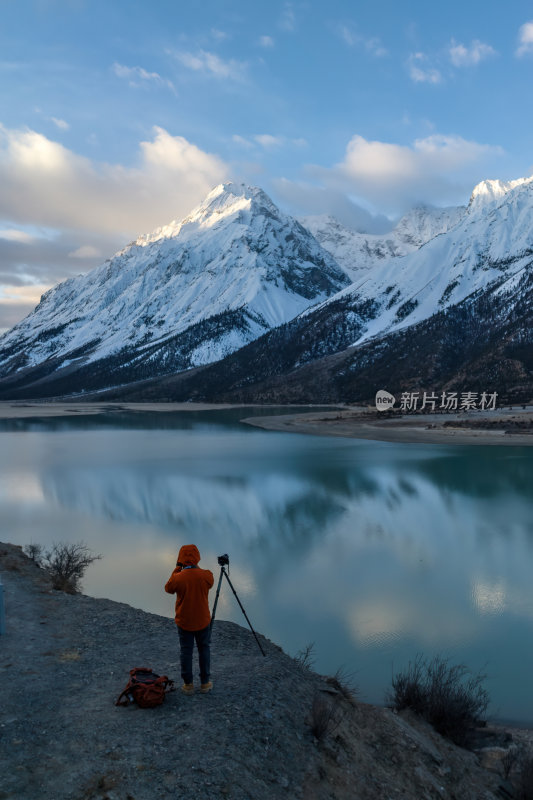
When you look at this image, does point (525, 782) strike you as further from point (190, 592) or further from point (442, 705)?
point (190, 592)

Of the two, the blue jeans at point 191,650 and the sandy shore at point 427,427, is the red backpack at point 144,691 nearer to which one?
the blue jeans at point 191,650

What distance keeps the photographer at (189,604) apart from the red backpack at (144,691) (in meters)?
0.33

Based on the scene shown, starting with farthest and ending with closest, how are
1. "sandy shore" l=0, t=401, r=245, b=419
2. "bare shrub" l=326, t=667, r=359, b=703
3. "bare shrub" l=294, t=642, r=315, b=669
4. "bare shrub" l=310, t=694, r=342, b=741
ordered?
"sandy shore" l=0, t=401, r=245, b=419
"bare shrub" l=294, t=642, r=315, b=669
"bare shrub" l=326, t=667, r=359, b=703
"bare shrub" l=310, t=694, r=342, b=741

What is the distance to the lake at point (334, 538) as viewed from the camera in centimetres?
1288

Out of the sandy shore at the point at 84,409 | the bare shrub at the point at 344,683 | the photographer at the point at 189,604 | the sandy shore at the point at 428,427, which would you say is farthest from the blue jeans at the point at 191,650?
the sandy shore at the point at 84,409

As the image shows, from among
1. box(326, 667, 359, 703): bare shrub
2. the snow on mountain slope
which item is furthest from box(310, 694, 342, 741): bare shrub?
the snow on mountain slope

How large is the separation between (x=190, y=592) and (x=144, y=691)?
4.64ft

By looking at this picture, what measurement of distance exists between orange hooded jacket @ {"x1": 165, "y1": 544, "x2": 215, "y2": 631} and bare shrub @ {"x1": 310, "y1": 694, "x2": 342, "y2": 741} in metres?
1.90

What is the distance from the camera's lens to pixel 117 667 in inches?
351

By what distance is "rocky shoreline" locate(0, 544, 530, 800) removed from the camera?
5.92 meters

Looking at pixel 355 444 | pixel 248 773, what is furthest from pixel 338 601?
pixel 355 444

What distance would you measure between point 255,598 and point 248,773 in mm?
9479

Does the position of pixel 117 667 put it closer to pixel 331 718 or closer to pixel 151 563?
pixel 331 718

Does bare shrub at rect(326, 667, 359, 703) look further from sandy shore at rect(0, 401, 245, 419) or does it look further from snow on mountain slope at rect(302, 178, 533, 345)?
snow on mountain slope at rect(302, 178, 533, 345)
